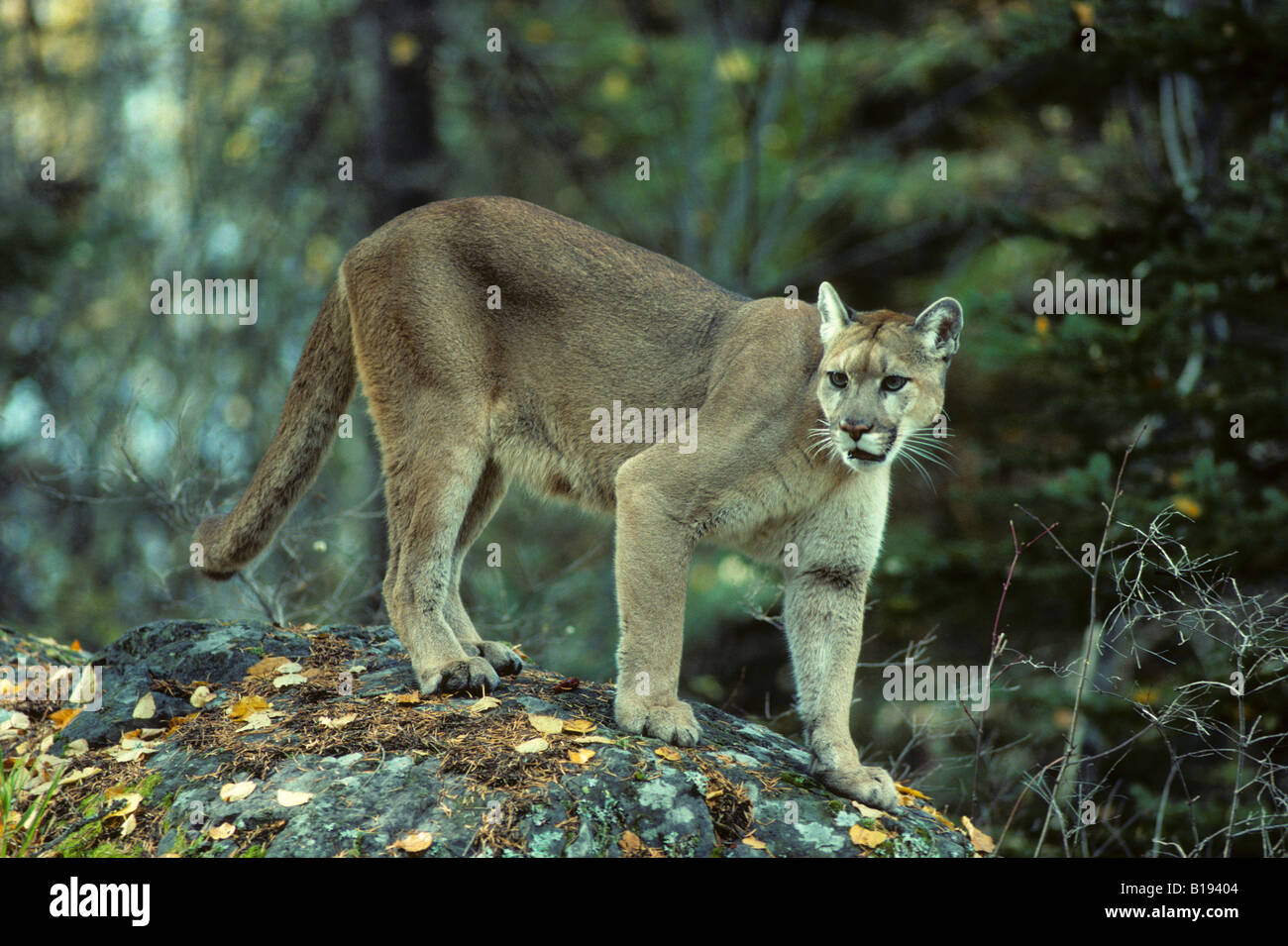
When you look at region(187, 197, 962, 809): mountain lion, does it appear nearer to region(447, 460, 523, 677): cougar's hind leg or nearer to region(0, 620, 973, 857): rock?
region(447, 460, 523, 677): cougar's hind leg

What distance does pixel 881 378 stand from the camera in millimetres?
5004

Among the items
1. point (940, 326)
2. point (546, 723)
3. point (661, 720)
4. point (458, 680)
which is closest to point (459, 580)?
point (458, 680)

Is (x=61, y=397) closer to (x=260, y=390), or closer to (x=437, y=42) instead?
(x=260, y=390)

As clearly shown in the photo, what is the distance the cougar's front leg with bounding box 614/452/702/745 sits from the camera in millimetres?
5105

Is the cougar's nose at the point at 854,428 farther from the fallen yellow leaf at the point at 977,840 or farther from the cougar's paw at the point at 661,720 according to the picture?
the fallen yellow leaf at the point at 977,840

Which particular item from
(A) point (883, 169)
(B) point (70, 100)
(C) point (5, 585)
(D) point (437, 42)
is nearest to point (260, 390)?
(C) point (5, 585)

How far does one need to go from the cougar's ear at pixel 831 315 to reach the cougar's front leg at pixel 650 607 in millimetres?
958

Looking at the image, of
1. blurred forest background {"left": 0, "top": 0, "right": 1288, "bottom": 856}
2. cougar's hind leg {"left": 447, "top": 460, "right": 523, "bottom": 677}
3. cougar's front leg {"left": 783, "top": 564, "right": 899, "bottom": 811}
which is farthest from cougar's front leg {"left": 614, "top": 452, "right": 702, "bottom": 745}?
blurred forest background {"left": 0, "top": 0, "right": 1288, "bottom": 856}

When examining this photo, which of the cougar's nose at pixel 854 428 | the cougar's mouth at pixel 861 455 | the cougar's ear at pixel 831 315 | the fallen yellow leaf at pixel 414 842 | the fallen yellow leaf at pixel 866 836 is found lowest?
the fallen yellow leaf at pixel 866 836

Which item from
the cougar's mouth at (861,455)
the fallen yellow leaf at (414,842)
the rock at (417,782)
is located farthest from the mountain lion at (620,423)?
the fallen yellow leaf at (414,842)

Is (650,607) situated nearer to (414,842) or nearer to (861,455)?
(861,455)

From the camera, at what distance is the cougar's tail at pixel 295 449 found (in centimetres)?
586

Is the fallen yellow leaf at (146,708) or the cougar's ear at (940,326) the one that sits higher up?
the cougar's ear at (940,326)

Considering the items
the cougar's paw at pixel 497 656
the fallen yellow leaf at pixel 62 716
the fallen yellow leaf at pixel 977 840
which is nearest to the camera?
the fallen yellow leaf at pixel 977 840
